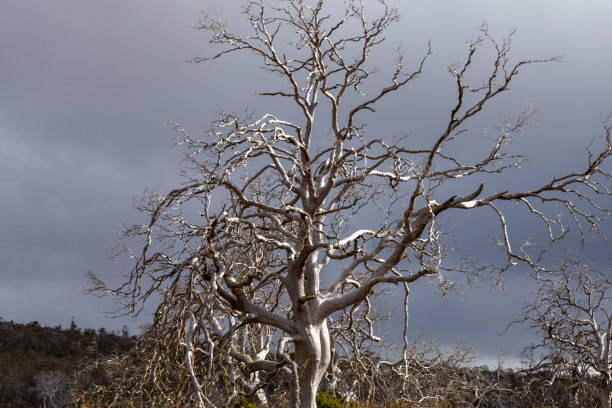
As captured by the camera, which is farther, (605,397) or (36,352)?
(36,352)

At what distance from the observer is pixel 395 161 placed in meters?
14.0

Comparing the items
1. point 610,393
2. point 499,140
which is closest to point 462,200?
point 499,140

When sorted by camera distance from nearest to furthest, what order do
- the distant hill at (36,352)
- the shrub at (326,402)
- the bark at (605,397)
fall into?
the shrub at (326,402), the bark at (605,397), the distant hill at (36,352)

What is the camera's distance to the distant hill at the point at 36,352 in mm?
38906

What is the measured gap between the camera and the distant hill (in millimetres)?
38906

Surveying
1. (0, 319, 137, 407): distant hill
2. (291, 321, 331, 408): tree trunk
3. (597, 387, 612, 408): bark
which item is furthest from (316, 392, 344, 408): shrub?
(0, 319, 137, 407): distant hill

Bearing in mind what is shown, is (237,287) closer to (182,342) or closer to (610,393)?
(182,342)

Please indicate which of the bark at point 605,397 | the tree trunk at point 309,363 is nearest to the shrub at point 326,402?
the tree trunk at point 309,363

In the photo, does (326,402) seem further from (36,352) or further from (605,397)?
(36,352)

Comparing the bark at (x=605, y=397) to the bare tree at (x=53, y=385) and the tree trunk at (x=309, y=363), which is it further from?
the bare tree at (x=53, y=385)

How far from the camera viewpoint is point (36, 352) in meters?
45.8

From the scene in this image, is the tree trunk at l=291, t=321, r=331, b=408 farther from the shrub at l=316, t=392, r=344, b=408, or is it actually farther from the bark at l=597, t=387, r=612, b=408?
the bark at l=597, t=387, r=612, b=408

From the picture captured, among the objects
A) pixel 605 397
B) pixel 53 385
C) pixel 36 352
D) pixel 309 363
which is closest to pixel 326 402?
pixel 309 363

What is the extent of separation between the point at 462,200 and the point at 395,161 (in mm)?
1679
